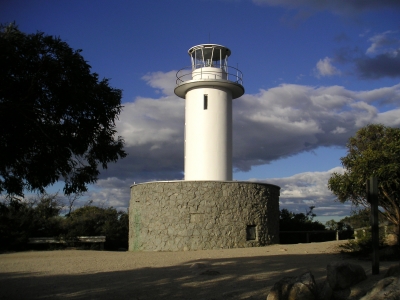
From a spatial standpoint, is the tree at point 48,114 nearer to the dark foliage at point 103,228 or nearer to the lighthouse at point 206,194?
the lighthouse at point 206,194

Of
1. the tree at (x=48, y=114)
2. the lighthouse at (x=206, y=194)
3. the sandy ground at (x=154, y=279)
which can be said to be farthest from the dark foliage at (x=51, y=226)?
the tree at (x=48, y=114)

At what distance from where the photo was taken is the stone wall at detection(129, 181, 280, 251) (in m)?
19.2

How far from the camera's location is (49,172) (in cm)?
892

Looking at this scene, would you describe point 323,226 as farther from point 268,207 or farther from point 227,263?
point 227,263

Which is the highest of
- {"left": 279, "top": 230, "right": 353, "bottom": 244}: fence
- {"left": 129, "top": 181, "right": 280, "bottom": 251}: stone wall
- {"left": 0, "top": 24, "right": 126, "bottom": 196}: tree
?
{"left": 0, "top": 24, "right": 126, "bottom": 196}: tree

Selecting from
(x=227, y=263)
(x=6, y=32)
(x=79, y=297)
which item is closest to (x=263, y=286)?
(x=79, y=297)

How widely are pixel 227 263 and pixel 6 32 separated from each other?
27.2ft

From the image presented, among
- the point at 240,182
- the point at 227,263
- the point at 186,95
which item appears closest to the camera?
the point at 227,263

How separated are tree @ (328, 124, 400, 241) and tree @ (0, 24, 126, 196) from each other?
844 centimetres

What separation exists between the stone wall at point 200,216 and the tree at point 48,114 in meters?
10.1

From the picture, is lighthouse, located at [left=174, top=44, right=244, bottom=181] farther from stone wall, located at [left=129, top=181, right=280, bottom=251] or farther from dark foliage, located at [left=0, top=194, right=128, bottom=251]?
dark foliage, located at [left=0, top=194, right=128, bottom=251]

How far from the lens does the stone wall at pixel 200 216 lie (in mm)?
19156

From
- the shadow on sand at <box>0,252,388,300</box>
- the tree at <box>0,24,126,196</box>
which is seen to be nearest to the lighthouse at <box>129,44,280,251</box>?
the shadow on sand at <box>0,252,388,300</box>

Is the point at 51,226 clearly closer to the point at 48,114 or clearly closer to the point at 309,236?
the point at 309,236
